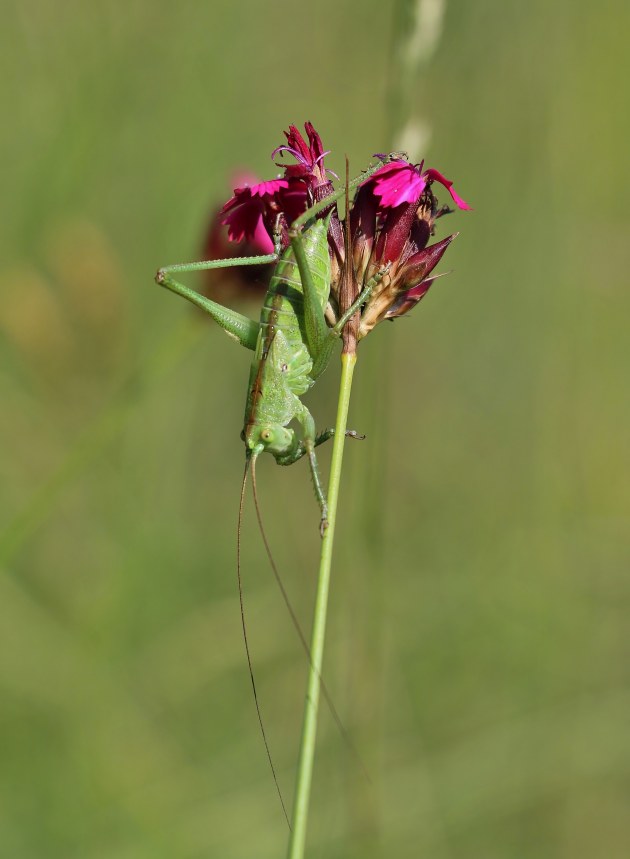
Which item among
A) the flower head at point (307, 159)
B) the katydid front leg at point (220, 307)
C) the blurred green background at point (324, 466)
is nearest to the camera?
the flower head at point (307, 159)

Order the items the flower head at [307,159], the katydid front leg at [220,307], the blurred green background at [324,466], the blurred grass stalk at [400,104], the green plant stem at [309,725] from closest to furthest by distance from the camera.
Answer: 1. the green plant stem at [309,725]
2. the flower head at [307,159]
3. the katydid front leg at [220,307]
4. the blurred grass stalk at [400,104]
5. the blurred green background at [324,466]

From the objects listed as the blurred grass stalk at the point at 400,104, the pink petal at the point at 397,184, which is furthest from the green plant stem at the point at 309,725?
the pink petal at the point at 397,184

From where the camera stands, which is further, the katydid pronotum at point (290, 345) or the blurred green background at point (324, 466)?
the blurred green background at point (324, 466)

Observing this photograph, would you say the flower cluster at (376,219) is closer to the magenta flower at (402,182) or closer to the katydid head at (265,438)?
the magenta flower at (402,182)

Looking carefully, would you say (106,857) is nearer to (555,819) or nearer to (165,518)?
(165,518)

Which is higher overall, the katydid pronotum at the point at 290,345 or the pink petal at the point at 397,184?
the pink petal at the point at 397,184

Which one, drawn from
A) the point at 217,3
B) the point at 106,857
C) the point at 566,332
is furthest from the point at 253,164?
the point at 106,857

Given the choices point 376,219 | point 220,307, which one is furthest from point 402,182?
point 220,307
